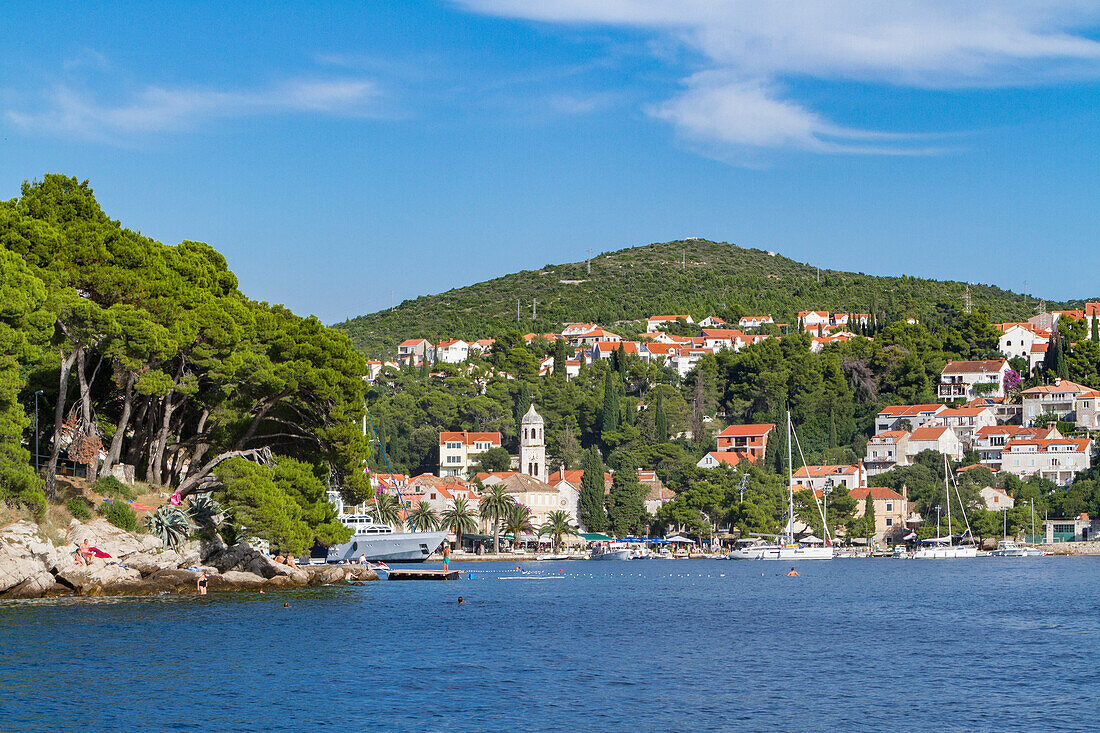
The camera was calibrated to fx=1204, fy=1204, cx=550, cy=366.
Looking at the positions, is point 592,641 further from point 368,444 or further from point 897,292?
point 897,292

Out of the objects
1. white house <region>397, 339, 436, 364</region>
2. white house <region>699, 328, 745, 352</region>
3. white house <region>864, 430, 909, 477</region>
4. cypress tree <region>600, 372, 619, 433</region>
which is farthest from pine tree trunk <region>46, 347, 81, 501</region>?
white house <region>397, 339, 436, 364</region>

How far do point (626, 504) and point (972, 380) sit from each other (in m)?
49.9

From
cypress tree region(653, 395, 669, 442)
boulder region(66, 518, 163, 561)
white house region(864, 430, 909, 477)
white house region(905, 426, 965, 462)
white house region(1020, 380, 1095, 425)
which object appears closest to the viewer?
boulder region(66, 518, 163, 561)

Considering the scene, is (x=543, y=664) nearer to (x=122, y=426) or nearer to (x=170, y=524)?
(x=170, y=524)

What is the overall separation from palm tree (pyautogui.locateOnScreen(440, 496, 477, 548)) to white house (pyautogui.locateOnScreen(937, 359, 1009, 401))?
58.6 metres

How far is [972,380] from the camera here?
12862cm

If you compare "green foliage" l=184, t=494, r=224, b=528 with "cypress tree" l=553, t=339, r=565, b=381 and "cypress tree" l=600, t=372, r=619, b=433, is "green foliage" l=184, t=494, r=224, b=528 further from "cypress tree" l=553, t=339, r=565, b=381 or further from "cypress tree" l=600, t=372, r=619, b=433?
"cypress tree" l=553, t=339, r=565, b=381

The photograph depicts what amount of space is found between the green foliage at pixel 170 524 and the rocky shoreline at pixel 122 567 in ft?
0.88

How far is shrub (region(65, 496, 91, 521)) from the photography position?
38.8 m

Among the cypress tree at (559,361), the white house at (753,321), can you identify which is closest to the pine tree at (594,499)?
the cypress tree at (559,361)

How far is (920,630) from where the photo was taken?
117 ft

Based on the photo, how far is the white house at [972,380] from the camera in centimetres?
12756

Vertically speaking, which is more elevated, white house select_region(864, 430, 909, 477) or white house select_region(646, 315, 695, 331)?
white house select_region(646, 315, 695, 331)

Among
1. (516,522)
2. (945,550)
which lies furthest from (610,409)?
(945,550)
